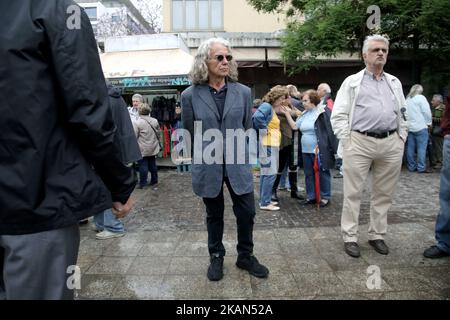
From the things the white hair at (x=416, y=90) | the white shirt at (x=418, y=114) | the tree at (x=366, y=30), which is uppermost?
the tree at (x=366, y=30)

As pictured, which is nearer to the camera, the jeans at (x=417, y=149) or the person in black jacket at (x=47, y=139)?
the person in black jacket at (x=47, y=139)

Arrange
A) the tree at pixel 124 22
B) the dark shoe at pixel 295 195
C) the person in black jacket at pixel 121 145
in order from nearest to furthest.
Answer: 1. the person in black jacket at pixel 121 145
2. the dark shoe at pixel 295 195
3. the tree at pixel 124 22

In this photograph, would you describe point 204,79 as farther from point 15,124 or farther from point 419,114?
point 419,114

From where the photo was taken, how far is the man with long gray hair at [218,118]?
3021mm

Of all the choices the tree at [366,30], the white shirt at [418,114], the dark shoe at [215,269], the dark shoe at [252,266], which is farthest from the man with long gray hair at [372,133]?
the white shirt at [418,114]

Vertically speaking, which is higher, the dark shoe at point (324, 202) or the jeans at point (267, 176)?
the jeans at point (267, 176)

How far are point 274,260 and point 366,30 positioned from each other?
7085mm

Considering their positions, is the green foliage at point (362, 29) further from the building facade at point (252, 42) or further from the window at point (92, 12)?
the window at point (92, 12)

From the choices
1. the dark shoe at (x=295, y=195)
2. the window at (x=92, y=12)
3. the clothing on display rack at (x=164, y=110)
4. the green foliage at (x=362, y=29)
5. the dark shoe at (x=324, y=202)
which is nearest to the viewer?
the dark shoe at (x=324, y=202)

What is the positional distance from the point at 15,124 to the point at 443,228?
3669 millimetres

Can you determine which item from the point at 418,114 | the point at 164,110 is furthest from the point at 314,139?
the point at 164,110

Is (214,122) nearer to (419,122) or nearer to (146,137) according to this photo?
(146,137)

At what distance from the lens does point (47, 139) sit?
4.85 ft

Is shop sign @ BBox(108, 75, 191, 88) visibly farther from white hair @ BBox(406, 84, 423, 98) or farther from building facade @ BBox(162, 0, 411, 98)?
white hair @ BBox(406, 84, 423, 98)
